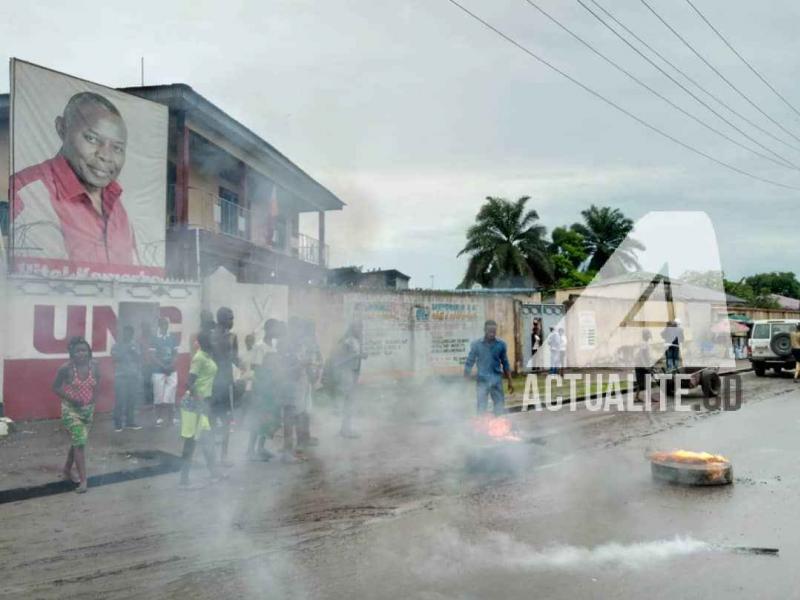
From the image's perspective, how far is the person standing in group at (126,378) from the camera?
7910 millimetres

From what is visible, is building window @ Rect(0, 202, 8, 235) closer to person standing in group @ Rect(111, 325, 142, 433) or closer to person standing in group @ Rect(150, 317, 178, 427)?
person standing in group @ Rect(150, 317, 178, 427)

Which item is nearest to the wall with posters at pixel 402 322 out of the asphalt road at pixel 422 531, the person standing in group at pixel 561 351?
the person standing in group at pixel 561 351

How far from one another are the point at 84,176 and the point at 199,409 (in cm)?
805

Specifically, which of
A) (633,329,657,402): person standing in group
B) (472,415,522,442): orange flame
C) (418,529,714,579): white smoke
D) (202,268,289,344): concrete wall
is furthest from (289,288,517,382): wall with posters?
(418,529,714,579): white smoke

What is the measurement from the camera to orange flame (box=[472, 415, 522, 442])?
7438 millimetres

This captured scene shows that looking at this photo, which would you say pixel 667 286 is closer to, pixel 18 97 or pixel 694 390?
pixel 694 390

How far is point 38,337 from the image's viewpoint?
8547mm

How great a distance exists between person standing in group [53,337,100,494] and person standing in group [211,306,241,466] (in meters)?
1.04

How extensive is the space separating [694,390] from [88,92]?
A: 44.8 feet

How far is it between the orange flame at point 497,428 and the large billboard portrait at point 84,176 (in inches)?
298

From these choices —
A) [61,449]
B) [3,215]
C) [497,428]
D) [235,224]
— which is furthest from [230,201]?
[497,428]

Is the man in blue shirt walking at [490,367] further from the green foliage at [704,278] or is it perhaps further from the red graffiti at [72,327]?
the green foliage at [704,278]

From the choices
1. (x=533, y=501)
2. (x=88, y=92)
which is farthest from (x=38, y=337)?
(x=533, y=501)

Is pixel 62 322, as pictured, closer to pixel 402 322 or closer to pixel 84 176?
pixel 84 176
